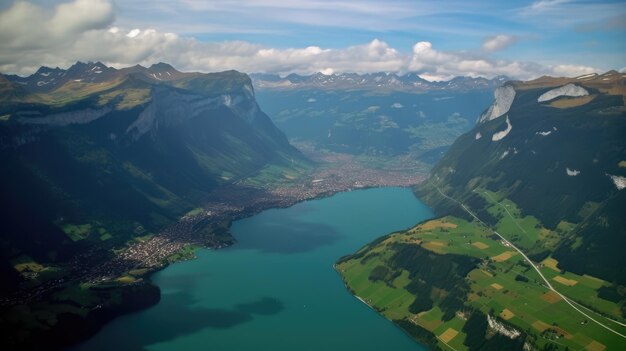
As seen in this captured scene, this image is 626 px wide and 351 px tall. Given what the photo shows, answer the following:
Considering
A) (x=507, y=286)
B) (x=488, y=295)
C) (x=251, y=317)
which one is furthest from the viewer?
(x=507, y=286)

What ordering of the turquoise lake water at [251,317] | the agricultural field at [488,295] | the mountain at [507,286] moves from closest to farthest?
1. the agricultural field at [488,295]
2. the mountain at [507,286]
3. the turquoise lake water at [251,317]

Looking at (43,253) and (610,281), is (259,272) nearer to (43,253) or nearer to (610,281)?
(43,253)

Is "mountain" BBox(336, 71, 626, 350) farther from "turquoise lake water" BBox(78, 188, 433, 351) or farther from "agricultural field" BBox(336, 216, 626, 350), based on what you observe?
"turquoise lake water" BBox(78, 188, 433, 351)

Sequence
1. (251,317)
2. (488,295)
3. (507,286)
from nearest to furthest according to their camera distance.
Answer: (251,317), (488,295), (507,286)

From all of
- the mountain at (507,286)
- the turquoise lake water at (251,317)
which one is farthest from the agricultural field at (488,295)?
the turquoise lake water at (251,317)

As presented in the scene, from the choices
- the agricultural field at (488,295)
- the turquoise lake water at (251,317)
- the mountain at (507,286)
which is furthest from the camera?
the turquoise lake water at (251,317)

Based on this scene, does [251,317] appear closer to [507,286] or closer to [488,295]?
[488,295]

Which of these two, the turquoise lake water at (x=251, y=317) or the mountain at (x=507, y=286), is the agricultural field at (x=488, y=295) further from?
the turquoise lake water at (x=251, y=317)

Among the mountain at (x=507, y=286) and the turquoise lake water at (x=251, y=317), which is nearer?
the mountain at (x=507, y=286)

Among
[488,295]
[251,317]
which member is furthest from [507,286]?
[251,317]

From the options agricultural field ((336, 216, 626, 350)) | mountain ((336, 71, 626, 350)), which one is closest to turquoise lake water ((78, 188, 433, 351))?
agricultural field ((336, 216, 626, 350))
